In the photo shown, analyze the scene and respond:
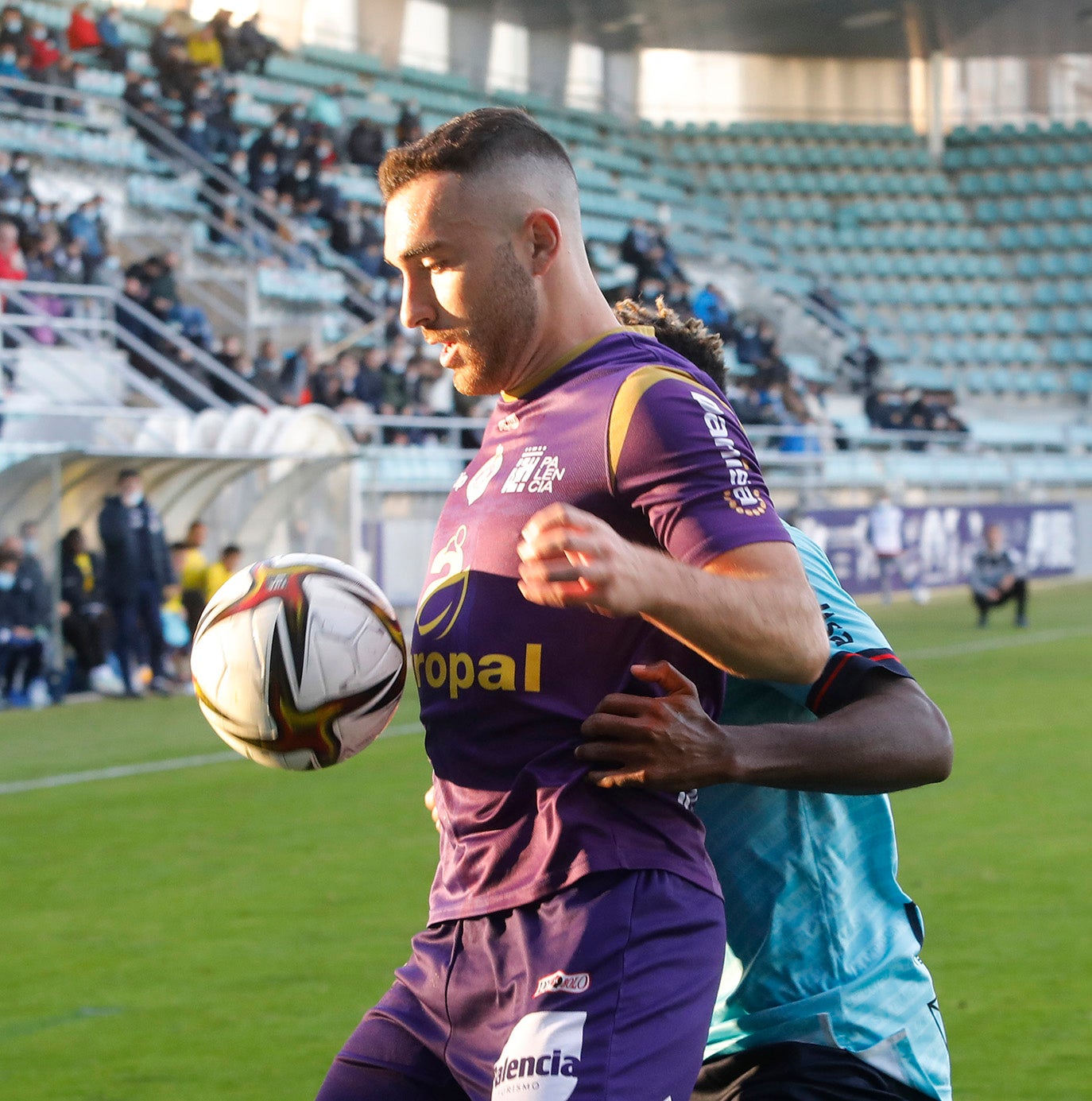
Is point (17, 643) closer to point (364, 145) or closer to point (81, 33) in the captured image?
point (81, 33)

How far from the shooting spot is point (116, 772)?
950 cm

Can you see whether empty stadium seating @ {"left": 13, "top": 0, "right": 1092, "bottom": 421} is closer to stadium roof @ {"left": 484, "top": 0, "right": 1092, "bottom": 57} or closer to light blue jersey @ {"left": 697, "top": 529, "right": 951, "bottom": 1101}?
stadium roof @ {"left": 484, "top": 0, "right": 1092, "bottom": 57}

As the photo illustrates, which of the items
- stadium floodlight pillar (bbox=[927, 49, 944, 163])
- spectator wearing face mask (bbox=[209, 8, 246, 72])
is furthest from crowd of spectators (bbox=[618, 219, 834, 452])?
stadium floodlight pillar (bbox=[927, 49, 944, 163])

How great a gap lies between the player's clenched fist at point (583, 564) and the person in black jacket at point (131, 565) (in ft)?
38.8

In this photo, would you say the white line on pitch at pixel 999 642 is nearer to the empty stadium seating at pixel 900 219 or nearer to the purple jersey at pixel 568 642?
the purple jersey at pixel 568 642

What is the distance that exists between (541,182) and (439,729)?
2.26ft

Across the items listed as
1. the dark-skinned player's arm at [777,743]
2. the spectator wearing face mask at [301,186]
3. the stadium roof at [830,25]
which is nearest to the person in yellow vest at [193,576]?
the spectator wearing face mask at [301,186]

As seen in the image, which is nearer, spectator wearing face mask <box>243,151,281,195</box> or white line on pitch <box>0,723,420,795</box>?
white line on pitch <box>0,723,420,795</box>

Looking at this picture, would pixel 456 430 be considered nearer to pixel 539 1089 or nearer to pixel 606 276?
pixel 606 276

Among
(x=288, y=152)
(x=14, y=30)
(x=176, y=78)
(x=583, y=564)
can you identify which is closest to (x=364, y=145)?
(x=288, y=152)

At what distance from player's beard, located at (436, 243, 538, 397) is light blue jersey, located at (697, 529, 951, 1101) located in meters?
0.53

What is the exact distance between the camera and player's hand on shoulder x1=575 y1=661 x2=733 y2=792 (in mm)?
1912

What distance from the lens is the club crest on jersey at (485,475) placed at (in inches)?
85.4

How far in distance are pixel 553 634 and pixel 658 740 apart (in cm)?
18
